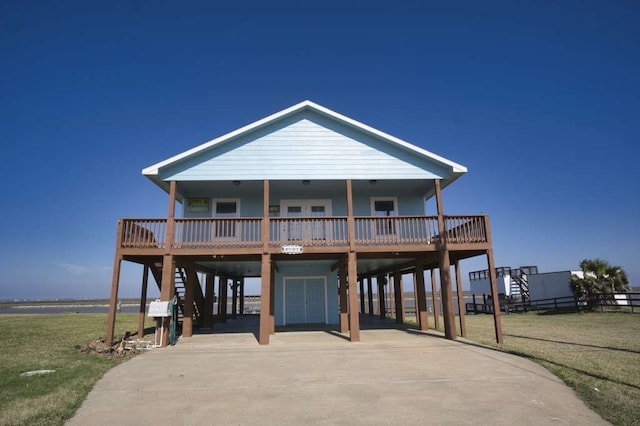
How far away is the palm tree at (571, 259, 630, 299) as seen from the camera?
2653 cm

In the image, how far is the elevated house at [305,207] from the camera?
13.9 m

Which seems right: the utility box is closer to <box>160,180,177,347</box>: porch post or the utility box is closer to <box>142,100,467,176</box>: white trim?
<box>160,180,177,347</box>: porch post

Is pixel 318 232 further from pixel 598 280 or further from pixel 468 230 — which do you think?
pixel 598 280

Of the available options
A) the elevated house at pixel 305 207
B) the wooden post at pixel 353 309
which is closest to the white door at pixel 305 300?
the elevated house at pixel 305 207

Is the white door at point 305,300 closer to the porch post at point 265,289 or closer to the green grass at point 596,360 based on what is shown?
the porch post at point 265,289

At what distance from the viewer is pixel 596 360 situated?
30.7 feet

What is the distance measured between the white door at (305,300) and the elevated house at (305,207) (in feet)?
11.5

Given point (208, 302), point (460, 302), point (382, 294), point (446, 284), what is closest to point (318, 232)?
point (446, 284)

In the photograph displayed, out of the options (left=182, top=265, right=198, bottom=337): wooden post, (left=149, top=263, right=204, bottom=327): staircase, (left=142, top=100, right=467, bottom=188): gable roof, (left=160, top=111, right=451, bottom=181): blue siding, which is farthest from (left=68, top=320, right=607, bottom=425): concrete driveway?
(left=142, top=100, right=467, bottom=188): gable roof

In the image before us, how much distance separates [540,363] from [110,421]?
367 inches

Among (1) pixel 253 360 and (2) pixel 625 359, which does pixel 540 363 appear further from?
(1) pixel 253 360

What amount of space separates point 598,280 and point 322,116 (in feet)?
81.8

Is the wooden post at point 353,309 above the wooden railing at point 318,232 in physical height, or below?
below

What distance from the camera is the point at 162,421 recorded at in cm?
564
